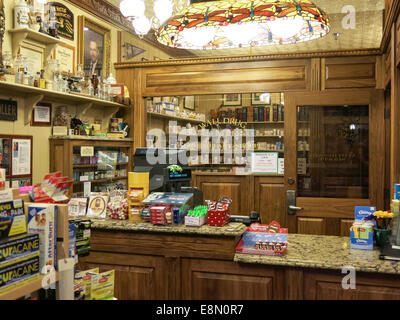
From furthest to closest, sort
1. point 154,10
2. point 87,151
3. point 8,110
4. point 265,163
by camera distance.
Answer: point 265,163, point 87,151, point 8,110, point 154,10

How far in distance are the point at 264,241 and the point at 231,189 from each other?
3374mm

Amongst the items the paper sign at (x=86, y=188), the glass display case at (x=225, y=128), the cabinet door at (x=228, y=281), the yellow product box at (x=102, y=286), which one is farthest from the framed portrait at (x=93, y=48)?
the yellow product box at (x=102, y=286)

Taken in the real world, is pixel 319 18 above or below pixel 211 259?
above

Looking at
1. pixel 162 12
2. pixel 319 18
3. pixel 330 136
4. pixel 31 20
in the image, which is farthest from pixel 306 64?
pixel 31 20

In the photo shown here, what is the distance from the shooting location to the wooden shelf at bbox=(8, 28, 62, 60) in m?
3.57

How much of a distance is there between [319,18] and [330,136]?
196 cm

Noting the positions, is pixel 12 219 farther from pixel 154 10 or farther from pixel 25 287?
pixel 154 10

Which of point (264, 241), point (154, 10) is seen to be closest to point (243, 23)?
point (154, 10)

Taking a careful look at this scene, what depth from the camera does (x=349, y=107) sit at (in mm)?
4465

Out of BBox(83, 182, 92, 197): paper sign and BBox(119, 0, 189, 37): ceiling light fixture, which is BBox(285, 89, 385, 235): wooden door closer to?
BBox(119, 0, 189, 37): ceiling light fixture

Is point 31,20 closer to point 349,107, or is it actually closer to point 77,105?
point 77,105

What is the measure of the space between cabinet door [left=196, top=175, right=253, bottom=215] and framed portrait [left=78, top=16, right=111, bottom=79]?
6.85 ft

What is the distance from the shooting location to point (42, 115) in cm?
398

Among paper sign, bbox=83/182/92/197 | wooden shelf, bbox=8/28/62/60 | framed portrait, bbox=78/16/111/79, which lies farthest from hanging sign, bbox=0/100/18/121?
framed portrait, bbox=78/16/111/79
